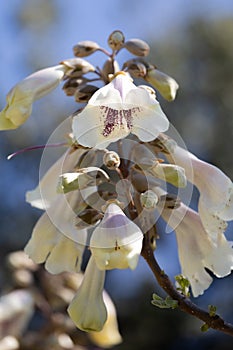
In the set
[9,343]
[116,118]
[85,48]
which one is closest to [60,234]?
[116,118]

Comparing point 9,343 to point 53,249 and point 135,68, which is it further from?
point 135,68

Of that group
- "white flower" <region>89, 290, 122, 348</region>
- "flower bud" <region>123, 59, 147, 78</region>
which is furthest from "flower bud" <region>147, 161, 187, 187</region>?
"white flower" <region>89, 290, 122, 348</region>

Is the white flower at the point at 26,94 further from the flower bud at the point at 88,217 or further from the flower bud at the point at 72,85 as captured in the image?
the flower bud at the point at 88,217

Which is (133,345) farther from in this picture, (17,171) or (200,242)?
(200,242)

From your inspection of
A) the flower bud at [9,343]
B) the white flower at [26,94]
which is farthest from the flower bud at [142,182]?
the flower bud at [9,343]

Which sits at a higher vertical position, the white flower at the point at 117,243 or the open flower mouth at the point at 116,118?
the open flower mouth at the point at 116,118

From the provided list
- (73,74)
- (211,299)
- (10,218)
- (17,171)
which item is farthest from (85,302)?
(17,171)

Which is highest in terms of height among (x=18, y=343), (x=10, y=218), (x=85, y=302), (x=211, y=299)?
(x=85, y=302)
